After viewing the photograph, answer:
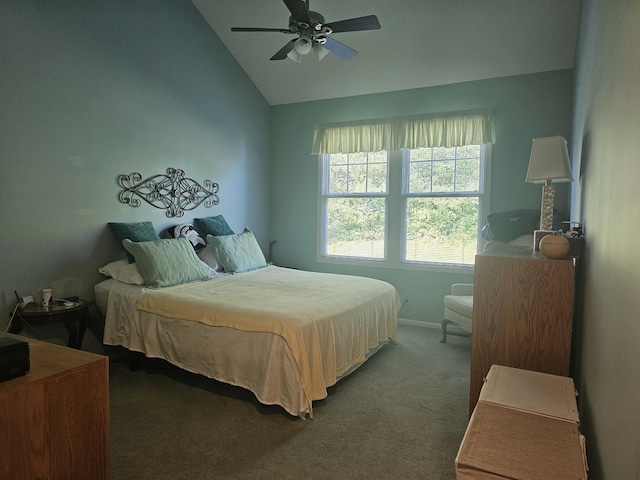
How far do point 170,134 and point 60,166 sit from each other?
3.68ft

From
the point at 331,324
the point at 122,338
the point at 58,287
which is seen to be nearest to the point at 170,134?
the point at 58,287

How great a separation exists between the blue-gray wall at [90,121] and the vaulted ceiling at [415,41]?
0.44m

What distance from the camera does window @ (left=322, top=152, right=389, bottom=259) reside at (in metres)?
4.82

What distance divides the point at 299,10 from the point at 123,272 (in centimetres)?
241

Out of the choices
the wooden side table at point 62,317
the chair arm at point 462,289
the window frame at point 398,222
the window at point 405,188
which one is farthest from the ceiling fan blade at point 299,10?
the chair arm at point 462,289

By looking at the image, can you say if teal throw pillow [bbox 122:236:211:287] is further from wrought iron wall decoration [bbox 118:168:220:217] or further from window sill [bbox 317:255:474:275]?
window sill [bbox 317:255:474:275]

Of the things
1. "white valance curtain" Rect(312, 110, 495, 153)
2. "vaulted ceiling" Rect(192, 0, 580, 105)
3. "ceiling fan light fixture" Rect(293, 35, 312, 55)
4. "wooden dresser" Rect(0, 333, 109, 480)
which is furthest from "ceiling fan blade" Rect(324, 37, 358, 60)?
→ "wooden dresser" Rect(0, 333, 109, 480)

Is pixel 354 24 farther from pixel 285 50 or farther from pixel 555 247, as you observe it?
pixel 555 247

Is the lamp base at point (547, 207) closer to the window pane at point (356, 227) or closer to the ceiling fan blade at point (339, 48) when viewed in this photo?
the ceiling fan blade at point (339, 48)

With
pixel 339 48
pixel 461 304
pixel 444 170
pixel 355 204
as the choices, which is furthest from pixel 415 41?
pixel 461 304

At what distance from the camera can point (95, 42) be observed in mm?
3318

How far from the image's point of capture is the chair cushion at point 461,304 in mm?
3599

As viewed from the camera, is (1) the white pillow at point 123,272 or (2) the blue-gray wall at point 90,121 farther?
(1) the white pillow at point 123,272

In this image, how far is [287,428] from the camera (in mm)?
2404
